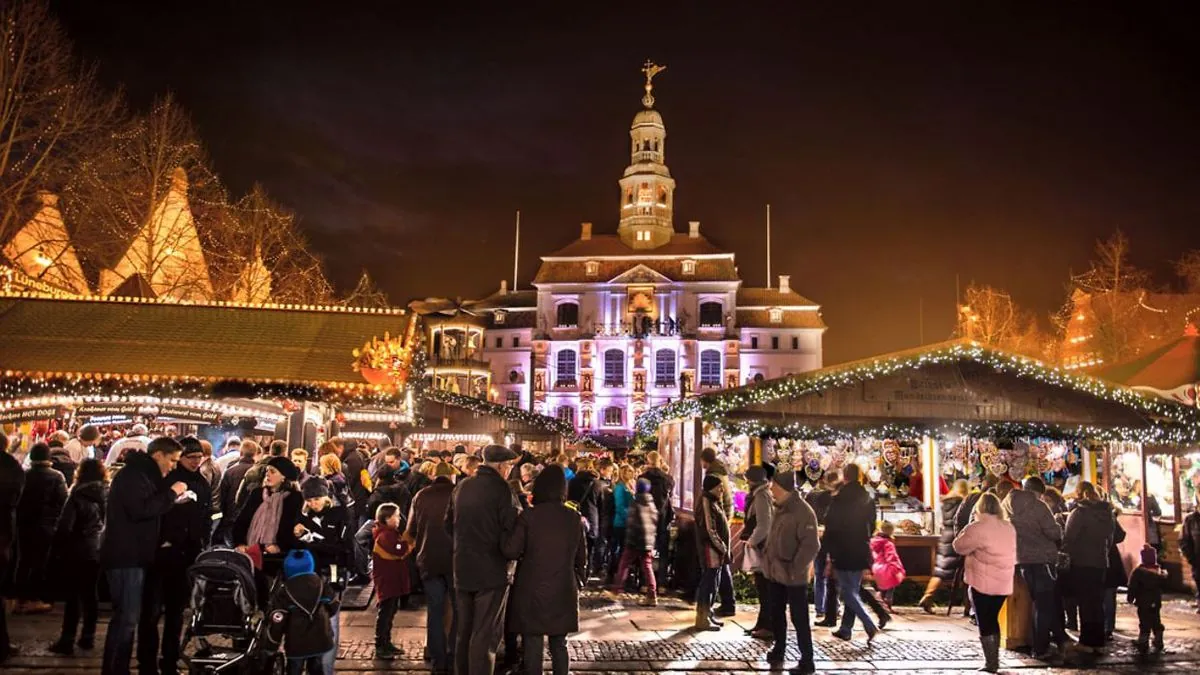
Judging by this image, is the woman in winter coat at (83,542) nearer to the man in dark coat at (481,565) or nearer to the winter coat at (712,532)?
the man in dark coat at (481,565)

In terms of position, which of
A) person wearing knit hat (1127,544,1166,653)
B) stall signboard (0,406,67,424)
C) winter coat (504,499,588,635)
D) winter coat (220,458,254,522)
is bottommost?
person wearing knit hat (1127,544,1166,653)

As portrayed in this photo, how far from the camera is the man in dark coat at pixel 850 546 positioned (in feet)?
29.0

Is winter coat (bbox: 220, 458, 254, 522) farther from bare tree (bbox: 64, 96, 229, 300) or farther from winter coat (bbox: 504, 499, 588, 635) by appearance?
bare tree (bbox: 64, 96, 229, 300)

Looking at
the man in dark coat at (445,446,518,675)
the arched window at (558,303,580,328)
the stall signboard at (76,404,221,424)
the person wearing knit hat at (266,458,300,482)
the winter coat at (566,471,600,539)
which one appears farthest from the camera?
the arched window at (558,303,580,328)

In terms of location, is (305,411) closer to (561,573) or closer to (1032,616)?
(561,573)

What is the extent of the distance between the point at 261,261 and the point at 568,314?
3335cm

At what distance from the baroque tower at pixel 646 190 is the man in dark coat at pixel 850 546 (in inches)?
2158

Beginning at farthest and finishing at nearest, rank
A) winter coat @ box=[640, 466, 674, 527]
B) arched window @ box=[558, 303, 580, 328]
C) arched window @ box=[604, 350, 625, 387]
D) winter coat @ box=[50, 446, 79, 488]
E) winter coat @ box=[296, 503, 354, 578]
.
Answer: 1. arched window @ box=[558, 303, 580, 328]
2. arched window @ box=[604, 350, 625, 387]
3. winter coat @ box=[640, 466, 674, 527]
4. winter coat @ box=[50, 446, 79, 488]
5. winter coat @ box=[296, 503, 354, 578]

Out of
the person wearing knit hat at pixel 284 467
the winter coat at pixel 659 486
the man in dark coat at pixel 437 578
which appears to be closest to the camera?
the person wearing knit hat at pixel 284 467

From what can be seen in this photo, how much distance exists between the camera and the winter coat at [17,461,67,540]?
27.4 ft

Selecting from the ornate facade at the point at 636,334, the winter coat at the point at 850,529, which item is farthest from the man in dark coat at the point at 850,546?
the ornate facade at the point at 636,334

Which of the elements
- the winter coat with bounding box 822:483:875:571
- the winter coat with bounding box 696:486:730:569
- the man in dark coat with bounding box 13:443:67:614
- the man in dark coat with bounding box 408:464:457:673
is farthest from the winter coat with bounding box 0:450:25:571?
the winter coat with bounding box 822:483:875:571

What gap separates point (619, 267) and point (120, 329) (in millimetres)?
48500

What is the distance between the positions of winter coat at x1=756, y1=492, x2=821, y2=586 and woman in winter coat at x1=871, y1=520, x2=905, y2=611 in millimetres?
3156
